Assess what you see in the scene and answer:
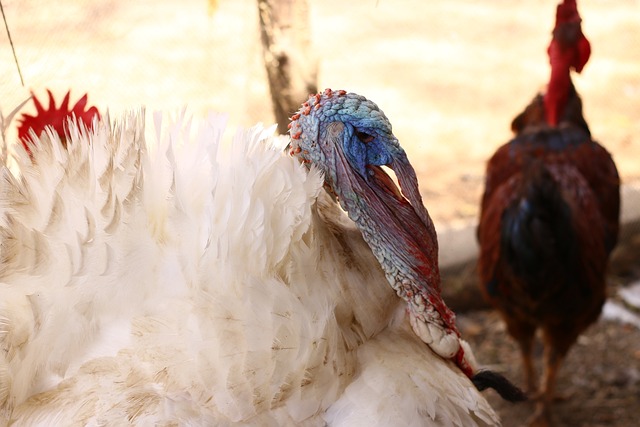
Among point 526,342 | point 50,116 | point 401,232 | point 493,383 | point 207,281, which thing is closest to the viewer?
point 207,281

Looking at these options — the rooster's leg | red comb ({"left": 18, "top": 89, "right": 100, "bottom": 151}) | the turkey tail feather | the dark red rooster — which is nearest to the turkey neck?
the turkey tail feather

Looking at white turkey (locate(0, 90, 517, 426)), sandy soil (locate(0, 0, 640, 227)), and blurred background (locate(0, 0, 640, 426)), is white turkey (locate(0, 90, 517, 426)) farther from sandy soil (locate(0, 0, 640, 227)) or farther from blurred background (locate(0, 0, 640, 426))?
sandy soil (locate(0, 0, 640, 227))

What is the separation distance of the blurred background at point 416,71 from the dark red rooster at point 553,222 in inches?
24.9

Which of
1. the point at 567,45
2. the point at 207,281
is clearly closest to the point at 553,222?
the point at 567,45

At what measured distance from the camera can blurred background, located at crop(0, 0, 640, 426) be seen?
3.66m

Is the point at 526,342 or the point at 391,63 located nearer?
the point at 526,342

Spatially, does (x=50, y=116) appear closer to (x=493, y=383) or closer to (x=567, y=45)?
(x=493, y=383)


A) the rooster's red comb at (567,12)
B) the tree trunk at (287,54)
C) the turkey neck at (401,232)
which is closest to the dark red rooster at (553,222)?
the rooster's red comb at (567,12)

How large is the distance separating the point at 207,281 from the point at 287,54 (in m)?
1.66

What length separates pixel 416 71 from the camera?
582 cm

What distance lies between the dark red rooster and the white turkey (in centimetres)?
144

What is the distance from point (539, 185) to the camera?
3.16 metres

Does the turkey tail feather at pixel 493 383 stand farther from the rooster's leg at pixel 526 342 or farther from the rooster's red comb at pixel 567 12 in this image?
the rooster's red comb at pixel 567 12

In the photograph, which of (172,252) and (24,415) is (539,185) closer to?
(172,252)
